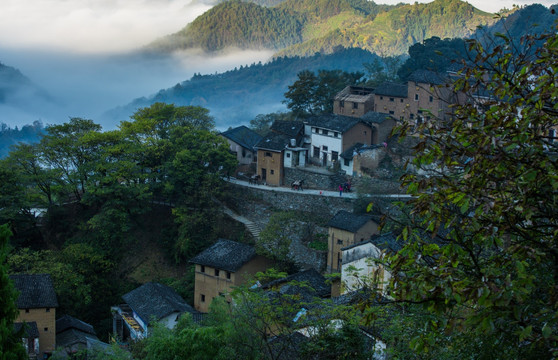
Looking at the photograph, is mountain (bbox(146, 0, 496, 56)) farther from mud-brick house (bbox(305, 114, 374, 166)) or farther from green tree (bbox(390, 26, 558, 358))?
green tree (bbox(390, 26, 558, 358))

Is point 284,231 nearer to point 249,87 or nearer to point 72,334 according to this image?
point 72,334

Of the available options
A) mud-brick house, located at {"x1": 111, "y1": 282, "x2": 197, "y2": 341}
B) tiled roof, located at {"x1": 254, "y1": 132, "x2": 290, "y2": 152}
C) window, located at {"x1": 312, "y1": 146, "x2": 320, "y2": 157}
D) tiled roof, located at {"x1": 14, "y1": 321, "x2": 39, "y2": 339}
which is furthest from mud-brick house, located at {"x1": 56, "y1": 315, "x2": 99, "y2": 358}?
window, located at {"x1": 312, "y1": 146, "x2": 320, "y2": 157}

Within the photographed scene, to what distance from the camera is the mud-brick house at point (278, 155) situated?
2727cm

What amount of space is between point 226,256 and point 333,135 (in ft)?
28.8

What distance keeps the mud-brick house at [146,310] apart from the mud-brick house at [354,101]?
14.6 m

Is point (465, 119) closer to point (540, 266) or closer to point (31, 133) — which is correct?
point (540, 266)

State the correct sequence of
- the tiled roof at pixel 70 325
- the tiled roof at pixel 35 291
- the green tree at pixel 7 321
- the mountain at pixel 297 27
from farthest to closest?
the mountain at pixel 297 27
the tiled roof at pixel 70 325
the tiled roof at pixel 35 291
the green tree at pixel 7 321

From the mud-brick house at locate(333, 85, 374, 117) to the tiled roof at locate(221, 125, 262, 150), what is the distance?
494 cm

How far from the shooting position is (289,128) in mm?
28938

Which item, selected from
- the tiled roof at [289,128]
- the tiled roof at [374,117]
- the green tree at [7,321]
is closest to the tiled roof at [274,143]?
the tiled roof at [289,128]

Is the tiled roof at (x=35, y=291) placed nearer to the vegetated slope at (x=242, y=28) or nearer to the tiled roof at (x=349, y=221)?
the tiled roof at (x=349, y=221)

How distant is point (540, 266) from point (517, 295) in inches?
50.7

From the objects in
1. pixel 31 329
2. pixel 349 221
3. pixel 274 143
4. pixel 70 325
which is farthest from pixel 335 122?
pixel 31 329

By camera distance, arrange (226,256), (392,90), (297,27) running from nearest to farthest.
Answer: (226,256)
(392,90)
(297,27)
